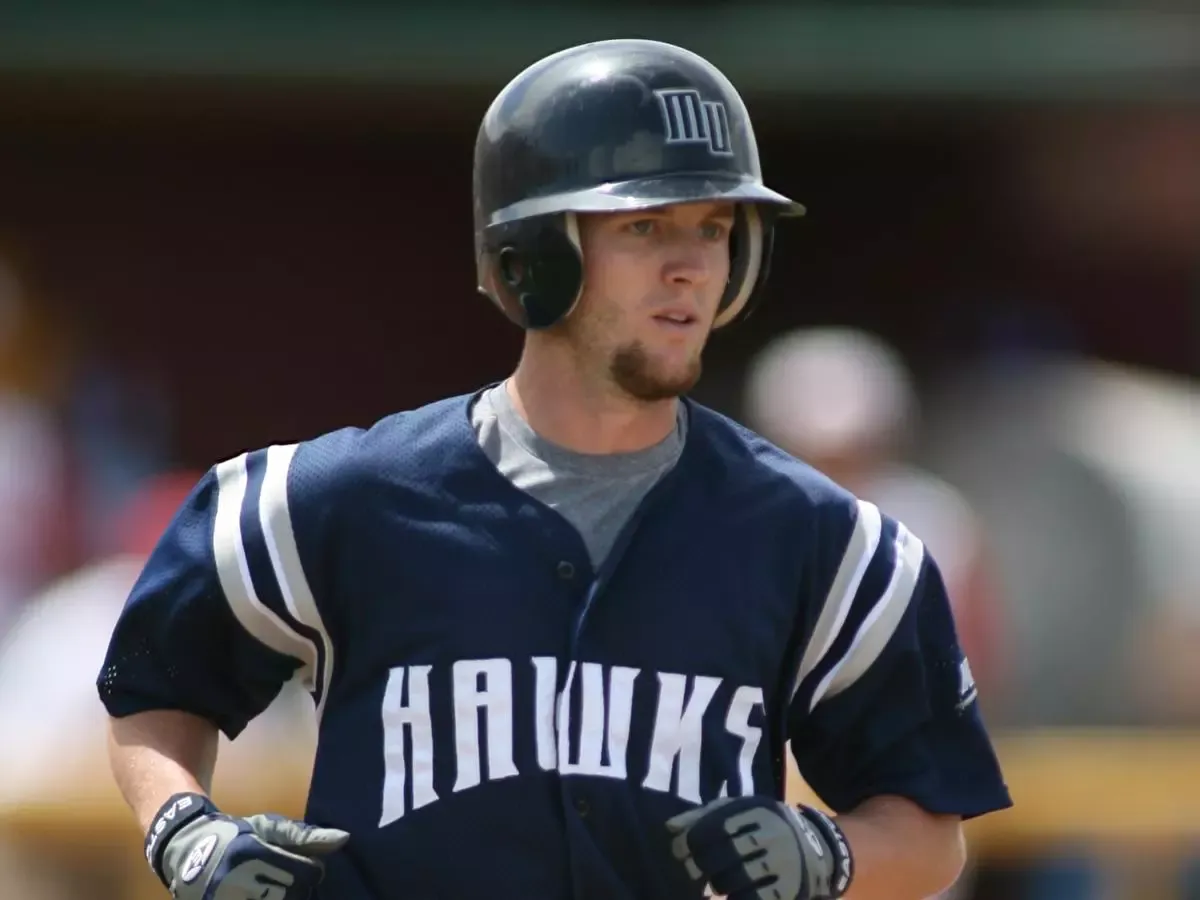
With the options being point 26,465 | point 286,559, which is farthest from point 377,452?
point 26,465

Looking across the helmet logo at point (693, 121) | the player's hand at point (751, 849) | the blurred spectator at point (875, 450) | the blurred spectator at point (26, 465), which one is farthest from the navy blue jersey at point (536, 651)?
the blurred spectator at point (26, 465)

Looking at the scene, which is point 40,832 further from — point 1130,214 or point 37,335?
point 1130,214

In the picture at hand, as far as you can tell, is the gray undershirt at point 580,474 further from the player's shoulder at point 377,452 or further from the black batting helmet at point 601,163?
the black batting helmet at point 601,163

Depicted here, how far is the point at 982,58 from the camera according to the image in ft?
24.3

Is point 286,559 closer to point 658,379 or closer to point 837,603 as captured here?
point 658,379

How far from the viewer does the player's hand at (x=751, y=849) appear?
2.87m

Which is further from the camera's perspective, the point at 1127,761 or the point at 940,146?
the point at 940,146

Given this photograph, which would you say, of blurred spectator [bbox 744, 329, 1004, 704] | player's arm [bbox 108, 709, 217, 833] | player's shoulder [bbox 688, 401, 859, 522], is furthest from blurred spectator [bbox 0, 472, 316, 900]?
player's shoulder [bbox 688, 401, 859, 522]

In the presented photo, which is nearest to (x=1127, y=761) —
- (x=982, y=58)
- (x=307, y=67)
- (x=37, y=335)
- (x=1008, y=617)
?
(x=1008, y=617)

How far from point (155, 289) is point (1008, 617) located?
10.8 feet

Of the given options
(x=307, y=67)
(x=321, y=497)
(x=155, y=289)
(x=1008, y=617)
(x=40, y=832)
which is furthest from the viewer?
(x=155, y=289)

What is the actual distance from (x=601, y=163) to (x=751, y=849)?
883 mm

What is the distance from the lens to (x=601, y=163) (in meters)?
3.14

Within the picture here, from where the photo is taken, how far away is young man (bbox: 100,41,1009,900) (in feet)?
9.77
